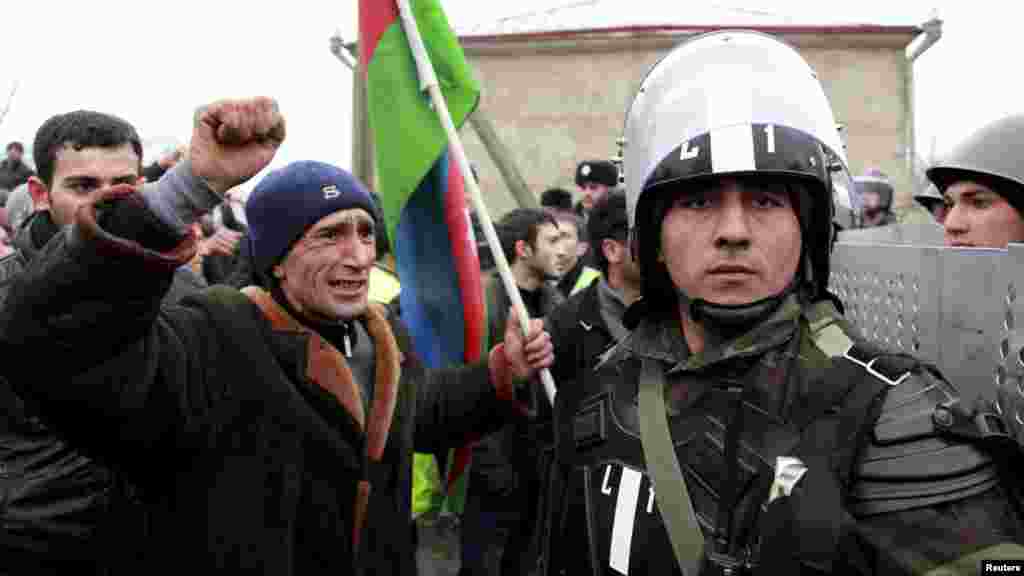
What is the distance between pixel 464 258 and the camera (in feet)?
12.6

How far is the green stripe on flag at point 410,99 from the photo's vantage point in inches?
143

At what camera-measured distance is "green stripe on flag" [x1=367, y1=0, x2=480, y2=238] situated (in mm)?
3625

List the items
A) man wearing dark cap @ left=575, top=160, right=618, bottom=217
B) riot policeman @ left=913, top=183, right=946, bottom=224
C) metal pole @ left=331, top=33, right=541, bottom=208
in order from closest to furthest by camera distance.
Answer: riot policeman @ left=913, top=183, right=946, bottom=224 → metal pole @ left=331, top=33, right=541, bottom=208 → man wearing dark cap @ left=575, top=160, right=618, bottom=217

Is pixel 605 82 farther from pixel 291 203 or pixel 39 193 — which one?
pixel 291 203

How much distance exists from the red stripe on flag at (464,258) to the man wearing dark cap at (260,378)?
1.04 ft

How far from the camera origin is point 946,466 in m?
1.73

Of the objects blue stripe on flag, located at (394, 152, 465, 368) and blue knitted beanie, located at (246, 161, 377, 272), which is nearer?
blue knitted beanie, located at (246, 161, 377, 272)

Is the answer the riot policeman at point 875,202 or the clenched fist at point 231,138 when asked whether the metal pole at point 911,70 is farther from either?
the clenched fist at point 231,138

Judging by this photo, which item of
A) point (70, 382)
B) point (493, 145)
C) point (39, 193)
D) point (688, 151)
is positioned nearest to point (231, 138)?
point (70, 382)

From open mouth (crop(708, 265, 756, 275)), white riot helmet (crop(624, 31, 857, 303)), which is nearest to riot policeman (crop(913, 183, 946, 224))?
white riot helmet (crop(624, 31, 857, 303))

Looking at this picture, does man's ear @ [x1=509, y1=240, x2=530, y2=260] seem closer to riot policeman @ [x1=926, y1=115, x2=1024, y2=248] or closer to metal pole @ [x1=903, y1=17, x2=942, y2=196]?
riot policeman @ [x1=926, y1=115, x2=1024, y2=248]

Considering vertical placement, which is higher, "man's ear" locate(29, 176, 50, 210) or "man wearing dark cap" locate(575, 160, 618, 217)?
"man's ear" locate(29, 176, 50, 210)

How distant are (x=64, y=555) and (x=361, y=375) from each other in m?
1.17

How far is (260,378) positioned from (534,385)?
3.21 feet
